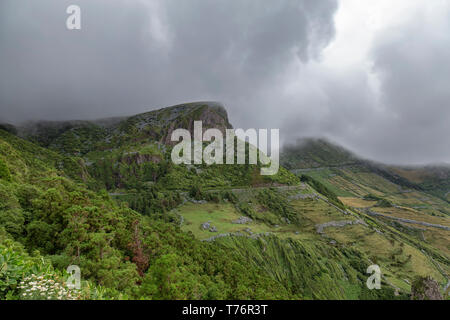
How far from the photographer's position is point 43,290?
7.60 metres

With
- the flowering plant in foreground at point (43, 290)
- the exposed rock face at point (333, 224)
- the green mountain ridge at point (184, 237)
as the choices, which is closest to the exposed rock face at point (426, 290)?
the green mountain ridge at point (184, 237)

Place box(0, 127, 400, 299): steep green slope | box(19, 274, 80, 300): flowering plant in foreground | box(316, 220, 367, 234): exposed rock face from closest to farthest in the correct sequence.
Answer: box(19, 274, 80, 300): flowering plant in foreground
box(0, 127, 400, 299): steep green slope
box(316, 220, 367, 234): exposed rock face

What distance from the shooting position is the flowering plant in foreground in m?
7.41

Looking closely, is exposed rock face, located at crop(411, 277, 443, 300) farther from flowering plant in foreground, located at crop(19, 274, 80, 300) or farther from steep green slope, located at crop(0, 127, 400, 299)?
flowering plant in foreground, located at crop(19, 274, 80, 300)

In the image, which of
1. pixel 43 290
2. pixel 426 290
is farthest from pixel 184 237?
pixel 426 290

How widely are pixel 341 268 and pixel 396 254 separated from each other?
2164 inches

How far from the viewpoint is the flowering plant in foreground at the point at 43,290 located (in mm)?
7410

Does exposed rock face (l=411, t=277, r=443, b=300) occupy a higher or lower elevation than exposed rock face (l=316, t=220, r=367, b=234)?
lower

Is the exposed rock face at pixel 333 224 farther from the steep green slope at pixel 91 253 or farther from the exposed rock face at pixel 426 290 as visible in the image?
the steep green slope at pixel 91 253

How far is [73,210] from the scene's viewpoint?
24797mm

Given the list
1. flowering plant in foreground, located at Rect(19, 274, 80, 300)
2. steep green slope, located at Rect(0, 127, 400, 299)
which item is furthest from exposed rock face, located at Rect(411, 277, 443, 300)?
flowering plant in foreground, located at Rect(19, 274, 80, 300)
